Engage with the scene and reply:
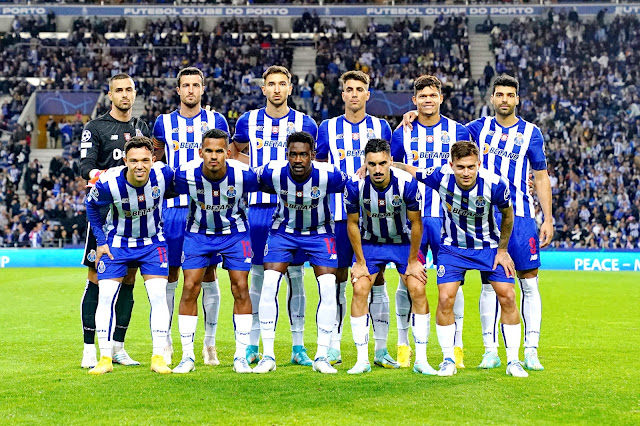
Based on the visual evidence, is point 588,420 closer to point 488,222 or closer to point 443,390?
point 443,390

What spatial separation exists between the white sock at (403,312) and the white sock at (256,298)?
126cm

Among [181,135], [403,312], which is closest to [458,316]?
[403,312]

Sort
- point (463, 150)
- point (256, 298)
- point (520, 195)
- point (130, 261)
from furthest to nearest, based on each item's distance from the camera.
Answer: point (256, 298) → point (520, 195) → point (130, 261) → point (463, 150)

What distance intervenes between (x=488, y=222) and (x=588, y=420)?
201 cm

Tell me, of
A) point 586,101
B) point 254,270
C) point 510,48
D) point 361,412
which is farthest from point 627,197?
point 361,412

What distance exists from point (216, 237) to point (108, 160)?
4.15 feet

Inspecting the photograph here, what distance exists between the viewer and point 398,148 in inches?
300

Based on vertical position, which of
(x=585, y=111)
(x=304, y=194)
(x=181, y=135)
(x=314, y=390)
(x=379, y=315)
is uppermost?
(x=585, y=111)

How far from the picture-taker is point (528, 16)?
3388 centimetres

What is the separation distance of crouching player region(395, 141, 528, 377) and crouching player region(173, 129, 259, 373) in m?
1.55

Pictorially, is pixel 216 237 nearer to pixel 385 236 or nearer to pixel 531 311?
pixel 385 236

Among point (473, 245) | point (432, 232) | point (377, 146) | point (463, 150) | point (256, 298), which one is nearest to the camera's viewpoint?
point (463, 150)

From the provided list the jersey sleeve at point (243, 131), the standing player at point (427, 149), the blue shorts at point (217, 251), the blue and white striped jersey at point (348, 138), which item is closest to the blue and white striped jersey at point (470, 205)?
the standing player at point (427, 149)

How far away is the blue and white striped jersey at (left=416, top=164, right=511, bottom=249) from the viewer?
22.4 ft
